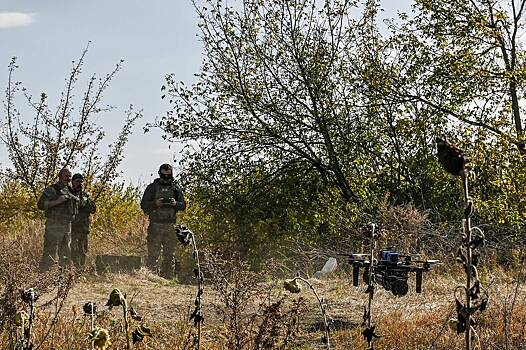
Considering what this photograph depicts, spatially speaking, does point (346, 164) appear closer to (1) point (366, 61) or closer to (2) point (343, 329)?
(1) point (366, 61)

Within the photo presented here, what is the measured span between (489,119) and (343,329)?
8.30 m

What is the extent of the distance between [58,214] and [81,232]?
3.43ft

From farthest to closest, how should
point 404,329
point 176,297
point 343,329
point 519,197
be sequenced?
point 519,197 < point 176,297 < point 343,329 < point 404,329

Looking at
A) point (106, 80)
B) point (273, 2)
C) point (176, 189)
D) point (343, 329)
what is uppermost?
point (273, 2)

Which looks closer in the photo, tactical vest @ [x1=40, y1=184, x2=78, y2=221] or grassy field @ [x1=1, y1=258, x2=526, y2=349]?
grassy field @ [x1=1, y1=258, x2=526, y2=349]

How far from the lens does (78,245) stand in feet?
48.1

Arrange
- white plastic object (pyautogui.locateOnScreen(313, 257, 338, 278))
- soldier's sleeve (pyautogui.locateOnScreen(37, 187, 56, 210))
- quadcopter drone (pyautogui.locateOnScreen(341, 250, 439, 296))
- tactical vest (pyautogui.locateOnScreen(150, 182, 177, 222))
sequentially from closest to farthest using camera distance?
quadcopter drone (pyautogui.locateOnScreen(341, 250, 439, 296)), soldier's sleeve (pyautogui.locateOnScreen(37, 187, 56, 210)), tactical vest (pyautogui.locateOnScreen(150, 182, 177, 222)), white plastic object (pyautogui.locateOnScreen(313, 257, 338, 278))

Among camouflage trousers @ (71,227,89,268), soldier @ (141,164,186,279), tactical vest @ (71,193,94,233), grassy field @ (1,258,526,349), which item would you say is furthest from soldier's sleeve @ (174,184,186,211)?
camouflage trousers @ (71,227,89,268)

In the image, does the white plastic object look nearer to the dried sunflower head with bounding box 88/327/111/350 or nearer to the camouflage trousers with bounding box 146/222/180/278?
the camouflage trousers with bounding box 146/222/180/278

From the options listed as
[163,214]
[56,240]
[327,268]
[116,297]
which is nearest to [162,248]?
[163,214]

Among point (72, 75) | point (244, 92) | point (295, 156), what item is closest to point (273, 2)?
point (244, 92)

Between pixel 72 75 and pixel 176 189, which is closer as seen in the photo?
pixel 176 189

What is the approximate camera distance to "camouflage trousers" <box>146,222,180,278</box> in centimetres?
1496

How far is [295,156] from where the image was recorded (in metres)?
17.6
